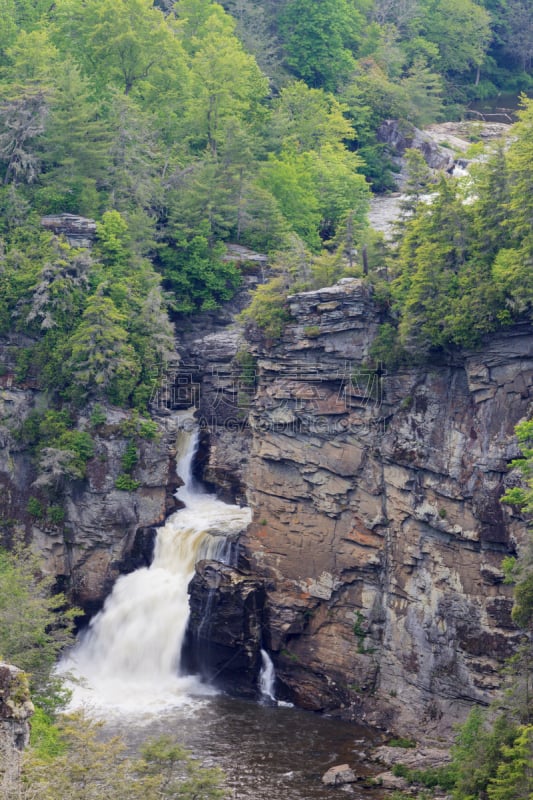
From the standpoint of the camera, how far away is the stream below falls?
3975cm

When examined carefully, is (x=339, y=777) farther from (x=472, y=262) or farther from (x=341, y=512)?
(x=472, y=262)

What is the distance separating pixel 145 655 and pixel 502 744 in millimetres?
16345

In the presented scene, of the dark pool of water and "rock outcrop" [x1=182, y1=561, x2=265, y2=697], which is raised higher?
"rock outcrop" [x1=182, y1=561, x2=265, y2=697]

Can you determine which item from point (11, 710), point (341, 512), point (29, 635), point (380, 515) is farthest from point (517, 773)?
point (29, 635)

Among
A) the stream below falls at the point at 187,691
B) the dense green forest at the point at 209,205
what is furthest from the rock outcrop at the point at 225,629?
the dense green forest at the point at 209,205

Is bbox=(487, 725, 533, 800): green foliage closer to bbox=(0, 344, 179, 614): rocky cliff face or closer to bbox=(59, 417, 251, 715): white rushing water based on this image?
bbox=(59, 417, 251, 715): white rushing water

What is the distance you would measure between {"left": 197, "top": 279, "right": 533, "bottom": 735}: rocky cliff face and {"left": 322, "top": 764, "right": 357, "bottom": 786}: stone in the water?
3.93 meters

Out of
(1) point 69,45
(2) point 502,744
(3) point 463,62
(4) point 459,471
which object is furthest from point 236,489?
(3) point 463,62

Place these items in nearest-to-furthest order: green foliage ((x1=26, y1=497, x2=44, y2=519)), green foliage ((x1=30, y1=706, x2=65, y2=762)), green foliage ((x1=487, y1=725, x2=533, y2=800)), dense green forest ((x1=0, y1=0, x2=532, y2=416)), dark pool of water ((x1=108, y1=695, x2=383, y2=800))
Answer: green foliage ((x1=487, y1=725, x2=533, y2=800)) → green foliage ((x1=30, y1=706, x2=65, y2=762)) → dark pool of water ((x1=108, y1=695, x2=383, y2=800)) → green foliage ((x1=26, y1=497, x2=44, y2=519)) → dense green forest ((x1=0, y1=0, x2=532, y2=416))

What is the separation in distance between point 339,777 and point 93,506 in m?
14.9

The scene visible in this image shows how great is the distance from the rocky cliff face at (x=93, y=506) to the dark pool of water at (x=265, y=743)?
699 centimetres

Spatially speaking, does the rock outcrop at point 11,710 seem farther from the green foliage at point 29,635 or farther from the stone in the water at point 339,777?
the stone in the water at point 339,777

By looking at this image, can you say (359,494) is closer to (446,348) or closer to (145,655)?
(446,348)

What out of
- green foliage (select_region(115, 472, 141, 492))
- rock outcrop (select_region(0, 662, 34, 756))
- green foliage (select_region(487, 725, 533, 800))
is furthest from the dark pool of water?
rock outcrop (select_region(0, 662, 34, 756))
